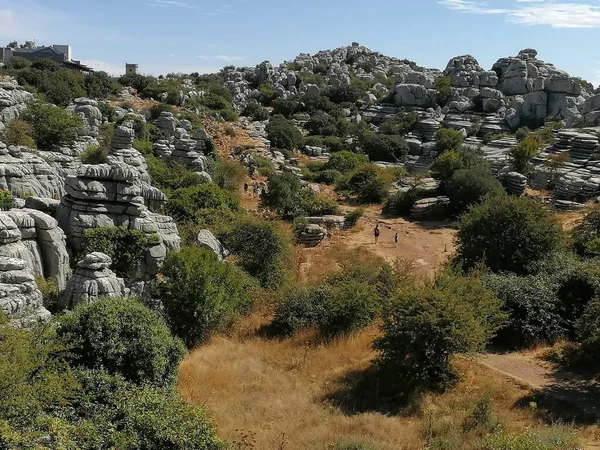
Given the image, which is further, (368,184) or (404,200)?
(368,184)

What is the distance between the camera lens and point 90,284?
423 inches

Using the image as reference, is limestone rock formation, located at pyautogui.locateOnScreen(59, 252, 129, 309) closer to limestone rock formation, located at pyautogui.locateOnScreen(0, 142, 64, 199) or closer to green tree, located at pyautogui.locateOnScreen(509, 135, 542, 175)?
limestone rock formation, located at pyautogui.locateOnScreen(0, 142, 64, 199)

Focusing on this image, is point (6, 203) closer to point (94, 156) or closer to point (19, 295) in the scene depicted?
point (19, 295)

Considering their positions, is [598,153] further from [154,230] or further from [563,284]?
[154,230]

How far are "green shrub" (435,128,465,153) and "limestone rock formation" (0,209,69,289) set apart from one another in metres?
34.7

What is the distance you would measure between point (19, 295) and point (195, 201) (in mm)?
11841

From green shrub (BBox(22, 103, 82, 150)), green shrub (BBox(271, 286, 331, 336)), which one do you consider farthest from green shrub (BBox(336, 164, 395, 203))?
green shrub (BBox(271, 286, 331, 336))

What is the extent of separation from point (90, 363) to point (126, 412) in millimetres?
1715

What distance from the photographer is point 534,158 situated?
3709cm

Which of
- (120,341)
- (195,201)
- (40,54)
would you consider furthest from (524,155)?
(40,54)

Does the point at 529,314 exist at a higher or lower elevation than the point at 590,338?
lower

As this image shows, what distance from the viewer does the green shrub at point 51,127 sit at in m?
25.2

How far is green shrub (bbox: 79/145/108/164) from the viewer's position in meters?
21.8

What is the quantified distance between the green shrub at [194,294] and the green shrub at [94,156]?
403 inches
